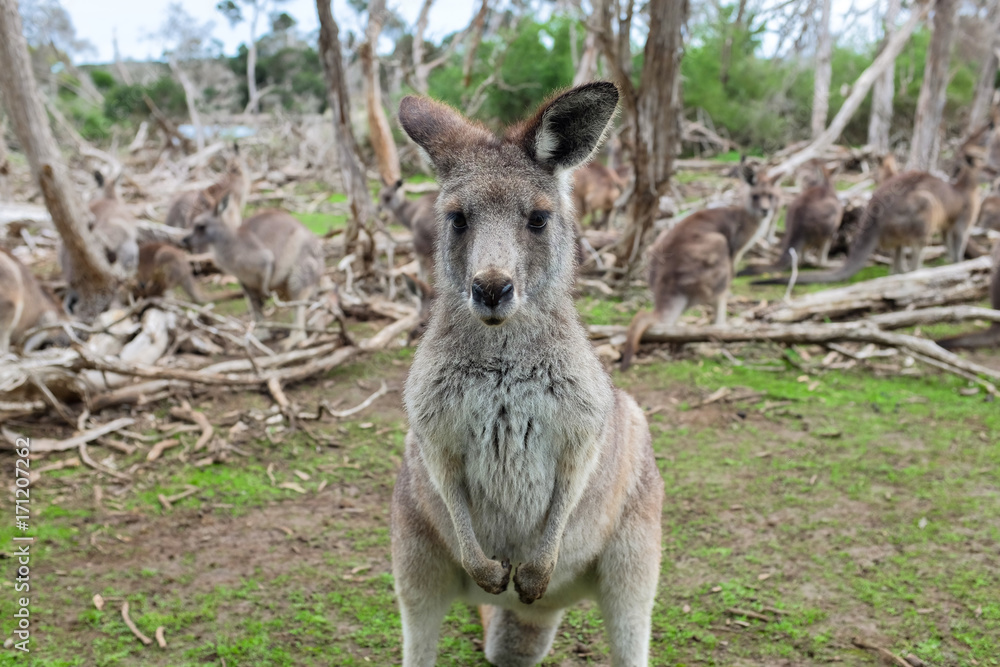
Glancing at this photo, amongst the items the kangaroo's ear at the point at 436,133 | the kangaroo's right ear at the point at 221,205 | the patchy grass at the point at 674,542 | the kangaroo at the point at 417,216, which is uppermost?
the kangaroo's ear at the point at 436,133

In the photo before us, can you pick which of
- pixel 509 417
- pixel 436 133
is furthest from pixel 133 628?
pixel 436 133

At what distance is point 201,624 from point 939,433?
3.88 m

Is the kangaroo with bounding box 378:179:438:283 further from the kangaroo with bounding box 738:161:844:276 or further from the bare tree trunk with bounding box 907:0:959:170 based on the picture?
the bare tree trunk with bounding box 907:0:959:170

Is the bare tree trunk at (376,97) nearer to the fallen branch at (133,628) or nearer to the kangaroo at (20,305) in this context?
the kangaroo at (20,305)

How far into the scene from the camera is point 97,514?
3527mm

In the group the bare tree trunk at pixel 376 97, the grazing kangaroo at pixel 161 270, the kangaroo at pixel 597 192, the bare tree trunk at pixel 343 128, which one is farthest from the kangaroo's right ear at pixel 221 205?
the kangaroo at pixel 597 192

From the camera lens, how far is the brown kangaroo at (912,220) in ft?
24.2

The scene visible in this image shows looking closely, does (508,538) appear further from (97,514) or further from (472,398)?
(97,514)

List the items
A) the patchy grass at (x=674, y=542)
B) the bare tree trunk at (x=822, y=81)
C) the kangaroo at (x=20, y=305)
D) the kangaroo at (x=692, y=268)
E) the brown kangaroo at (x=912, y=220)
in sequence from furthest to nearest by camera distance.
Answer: the bare tree trunk at (x=822, y=81) < the brown kangaroo at (x=912, y=220) < the kangaroo at (x=692, y=268) < the kangaroo at (x=20, y=305) < the patchy grass at (x=674, y=542)

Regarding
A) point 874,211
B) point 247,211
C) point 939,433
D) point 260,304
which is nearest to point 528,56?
point 247,211

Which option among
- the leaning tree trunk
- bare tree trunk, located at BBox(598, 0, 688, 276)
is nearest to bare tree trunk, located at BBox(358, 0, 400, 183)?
bare tree trunk, located at BBox(598, 0, 688, 276)

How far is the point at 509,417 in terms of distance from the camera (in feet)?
6.40

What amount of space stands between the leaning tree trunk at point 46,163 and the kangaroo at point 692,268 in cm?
435

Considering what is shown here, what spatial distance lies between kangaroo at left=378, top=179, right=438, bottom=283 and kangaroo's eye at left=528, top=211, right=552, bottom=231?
14.8 feet
